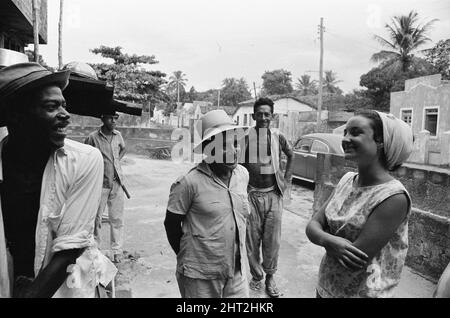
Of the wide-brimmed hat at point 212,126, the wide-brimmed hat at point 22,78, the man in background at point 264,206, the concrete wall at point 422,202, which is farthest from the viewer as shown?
the concrete wall at point 422,202

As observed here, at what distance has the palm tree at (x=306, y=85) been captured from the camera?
189ft

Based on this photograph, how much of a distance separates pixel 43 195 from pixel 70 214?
120 mm

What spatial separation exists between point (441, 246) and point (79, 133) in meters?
16.9

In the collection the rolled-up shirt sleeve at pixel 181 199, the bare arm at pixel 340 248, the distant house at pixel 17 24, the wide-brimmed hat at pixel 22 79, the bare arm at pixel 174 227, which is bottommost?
the bare arm at pixel 174 227

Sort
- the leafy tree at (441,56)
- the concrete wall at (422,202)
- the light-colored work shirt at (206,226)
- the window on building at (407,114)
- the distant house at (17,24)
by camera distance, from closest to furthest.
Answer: the light-colored work shirt at (206,226)
the concrete wall at (422,202)
the distant house at (17,24)
the window on building at (407,114)
the leafy tree at (441,56)

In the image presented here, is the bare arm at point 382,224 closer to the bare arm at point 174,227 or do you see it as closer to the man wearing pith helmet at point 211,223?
the man wearing pith helmet at point 211,223

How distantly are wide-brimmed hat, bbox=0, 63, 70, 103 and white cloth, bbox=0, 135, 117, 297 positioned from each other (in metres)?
0.24

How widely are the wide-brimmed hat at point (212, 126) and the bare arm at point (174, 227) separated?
48 centimetres

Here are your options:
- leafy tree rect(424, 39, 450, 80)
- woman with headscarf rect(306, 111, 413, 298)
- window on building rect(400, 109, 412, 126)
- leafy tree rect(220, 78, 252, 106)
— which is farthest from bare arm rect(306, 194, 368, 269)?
leafy tree rect(220, 78, 252, 106)

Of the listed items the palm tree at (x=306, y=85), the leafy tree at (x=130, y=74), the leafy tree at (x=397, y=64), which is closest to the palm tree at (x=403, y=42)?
the leafy tree at (x=397, y=64)

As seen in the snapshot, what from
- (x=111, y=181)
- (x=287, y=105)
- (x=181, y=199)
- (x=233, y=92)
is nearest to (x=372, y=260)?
(x=181, y=199)

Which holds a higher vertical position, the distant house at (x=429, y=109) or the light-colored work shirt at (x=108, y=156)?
the distant house at (x=429, y=109)

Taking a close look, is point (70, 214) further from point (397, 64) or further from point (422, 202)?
point (397, 64)

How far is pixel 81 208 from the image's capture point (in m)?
1.39
